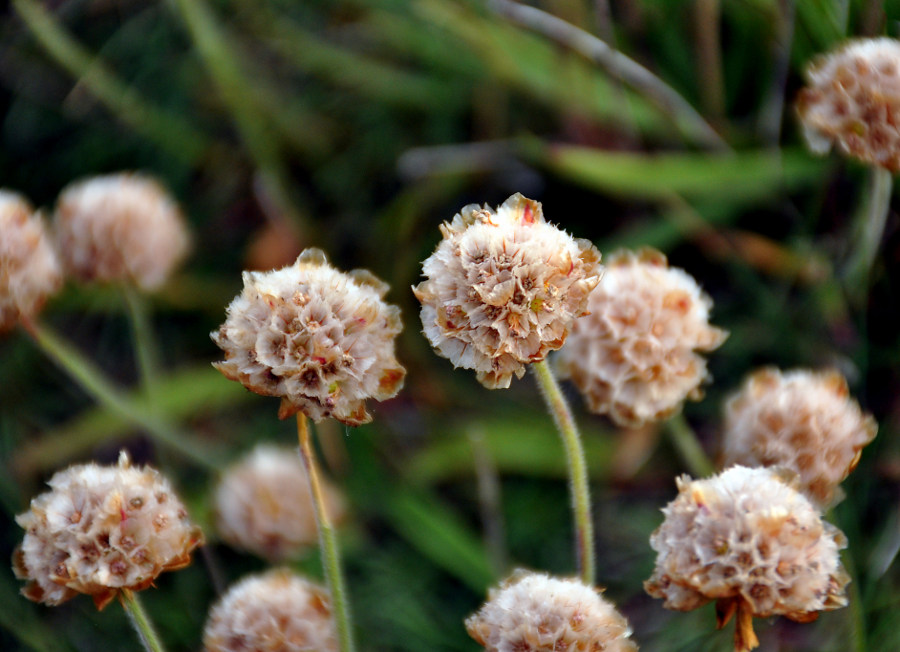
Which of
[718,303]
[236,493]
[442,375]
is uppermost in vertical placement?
[718,303]

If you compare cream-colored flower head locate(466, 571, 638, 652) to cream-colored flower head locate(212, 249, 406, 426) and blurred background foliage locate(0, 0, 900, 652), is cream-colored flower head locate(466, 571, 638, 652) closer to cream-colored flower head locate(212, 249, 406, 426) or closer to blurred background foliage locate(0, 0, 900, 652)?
cream-colored flower head locate(212, 249, 406, 426)

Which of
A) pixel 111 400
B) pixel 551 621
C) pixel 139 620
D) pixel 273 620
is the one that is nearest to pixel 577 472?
pixel 551 621

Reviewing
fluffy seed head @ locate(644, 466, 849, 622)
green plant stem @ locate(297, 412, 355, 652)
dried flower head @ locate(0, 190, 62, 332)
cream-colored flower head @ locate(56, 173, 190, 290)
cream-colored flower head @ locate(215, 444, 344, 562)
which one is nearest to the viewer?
fluffy seed head @ locate(644, 466, 849, 622)

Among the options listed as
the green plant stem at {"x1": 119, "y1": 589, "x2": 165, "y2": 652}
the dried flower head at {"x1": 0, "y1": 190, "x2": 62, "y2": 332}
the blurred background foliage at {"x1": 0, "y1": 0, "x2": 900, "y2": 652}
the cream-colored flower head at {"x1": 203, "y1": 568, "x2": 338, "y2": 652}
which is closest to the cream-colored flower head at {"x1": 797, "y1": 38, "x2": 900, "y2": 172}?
the blurred background foliage at {"x1": 0, "y1": 0, "x2": 900, "y2": 652}

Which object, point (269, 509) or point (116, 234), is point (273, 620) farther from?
point (116, 234)

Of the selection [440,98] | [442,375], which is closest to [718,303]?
[442,375]

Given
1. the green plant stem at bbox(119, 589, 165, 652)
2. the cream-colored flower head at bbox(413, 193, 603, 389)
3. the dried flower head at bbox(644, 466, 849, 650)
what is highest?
the cream-colored flower head at bbox(413, 193, 603, 389)

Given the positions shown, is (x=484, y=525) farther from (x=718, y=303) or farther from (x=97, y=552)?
(x=97, y=552)
